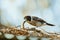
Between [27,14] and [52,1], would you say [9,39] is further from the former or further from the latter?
[52,1]

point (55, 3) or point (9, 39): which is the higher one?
point (55, 3)

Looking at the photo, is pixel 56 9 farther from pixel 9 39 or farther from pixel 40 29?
pixel 9 39

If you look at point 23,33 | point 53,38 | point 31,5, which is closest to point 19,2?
point 31,5

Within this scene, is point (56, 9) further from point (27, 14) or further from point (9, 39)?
point (9, 39)

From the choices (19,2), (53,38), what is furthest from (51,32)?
(19,2)

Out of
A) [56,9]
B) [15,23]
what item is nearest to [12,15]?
[15,23]

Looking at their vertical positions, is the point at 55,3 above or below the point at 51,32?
above
